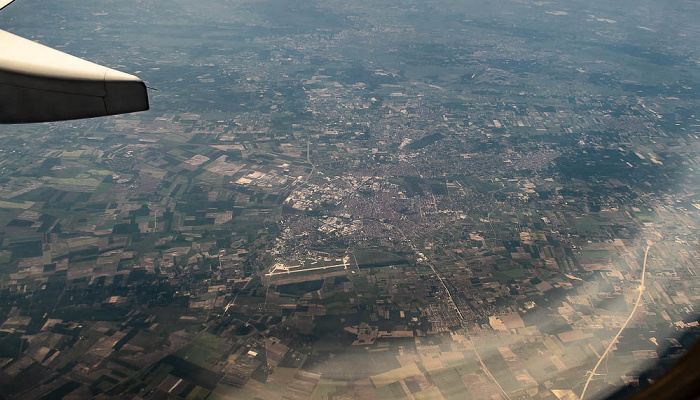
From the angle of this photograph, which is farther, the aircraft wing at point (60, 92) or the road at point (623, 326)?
the road at point (623, 326)

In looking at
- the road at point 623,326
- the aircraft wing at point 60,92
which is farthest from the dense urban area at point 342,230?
the aircraft wing at point 60,92

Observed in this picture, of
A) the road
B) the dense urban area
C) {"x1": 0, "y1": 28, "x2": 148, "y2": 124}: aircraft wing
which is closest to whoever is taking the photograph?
{"x1": 0, "y1": 28, "x2": 148, "y2": 124}: aircraft wing

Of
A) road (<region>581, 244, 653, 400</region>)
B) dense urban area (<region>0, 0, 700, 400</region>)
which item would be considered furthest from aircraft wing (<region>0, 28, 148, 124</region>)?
road (<region>581, 244, 653, 400</region>)

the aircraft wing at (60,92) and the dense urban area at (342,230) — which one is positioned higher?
the aircraft wing at (60,92)

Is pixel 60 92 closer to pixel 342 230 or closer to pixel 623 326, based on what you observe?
pixel 623 326

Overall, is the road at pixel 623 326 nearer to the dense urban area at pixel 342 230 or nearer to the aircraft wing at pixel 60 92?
the dense urban area at pixel 342 230

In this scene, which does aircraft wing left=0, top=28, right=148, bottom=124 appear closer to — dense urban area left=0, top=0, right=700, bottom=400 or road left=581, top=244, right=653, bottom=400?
dense urban area left=0, top=0, right=700, bottom=400
